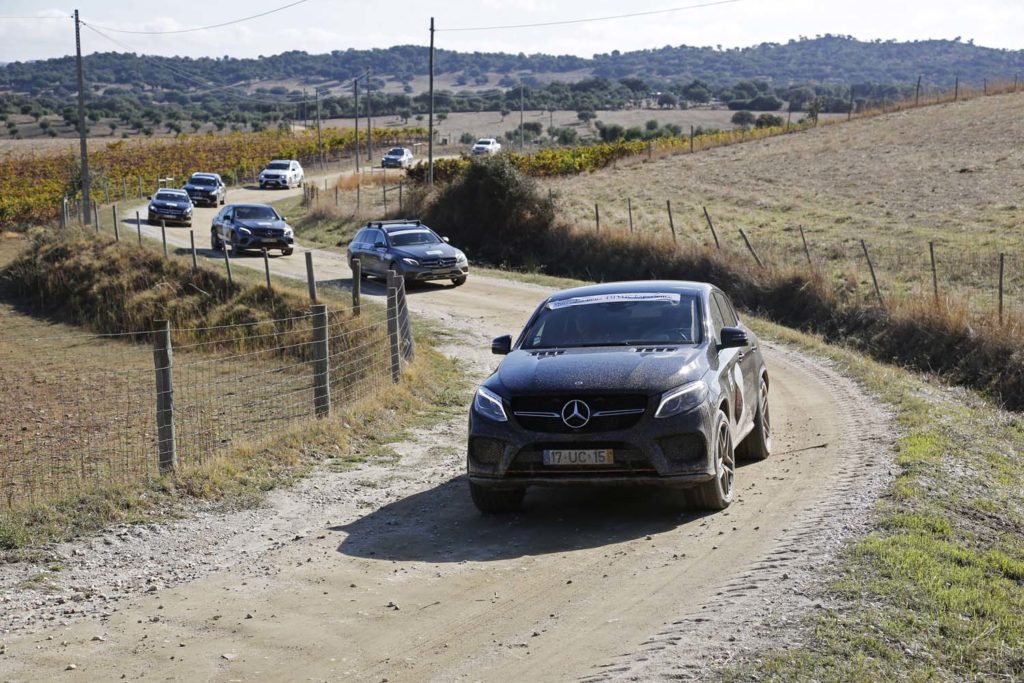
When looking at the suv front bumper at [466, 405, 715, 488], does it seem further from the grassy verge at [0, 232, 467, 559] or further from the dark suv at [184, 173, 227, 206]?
the dark suv at [184, 173, 227, 206]

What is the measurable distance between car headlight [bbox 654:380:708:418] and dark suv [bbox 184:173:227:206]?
173 ft

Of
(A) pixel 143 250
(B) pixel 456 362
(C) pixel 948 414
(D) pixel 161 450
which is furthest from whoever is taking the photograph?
(A) pixel 143 250

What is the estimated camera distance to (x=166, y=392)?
424 inches

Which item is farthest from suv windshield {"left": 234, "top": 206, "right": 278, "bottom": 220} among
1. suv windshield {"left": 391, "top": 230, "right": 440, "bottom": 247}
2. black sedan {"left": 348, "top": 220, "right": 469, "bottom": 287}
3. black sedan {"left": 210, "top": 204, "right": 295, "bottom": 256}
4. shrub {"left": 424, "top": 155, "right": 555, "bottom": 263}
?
suv windshield {"left": 391, "top": 230, "right": 440, "bottom": 247}

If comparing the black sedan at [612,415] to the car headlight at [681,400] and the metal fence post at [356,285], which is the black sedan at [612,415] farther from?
the metal fence post at [356,285]

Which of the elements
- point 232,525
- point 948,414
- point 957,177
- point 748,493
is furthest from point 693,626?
point 957,177

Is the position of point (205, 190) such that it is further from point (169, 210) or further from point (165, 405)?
point (165, 405)

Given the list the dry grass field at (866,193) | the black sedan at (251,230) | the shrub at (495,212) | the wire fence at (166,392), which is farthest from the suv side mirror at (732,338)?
the black sedan at (251,230)

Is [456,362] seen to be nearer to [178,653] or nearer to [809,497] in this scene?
[809,497]

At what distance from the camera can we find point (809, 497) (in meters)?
9.88

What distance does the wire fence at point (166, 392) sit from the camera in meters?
12.5

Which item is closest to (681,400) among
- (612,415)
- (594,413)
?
(612,415)

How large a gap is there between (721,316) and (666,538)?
286 centimetres

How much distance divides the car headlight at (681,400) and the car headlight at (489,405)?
117cm
